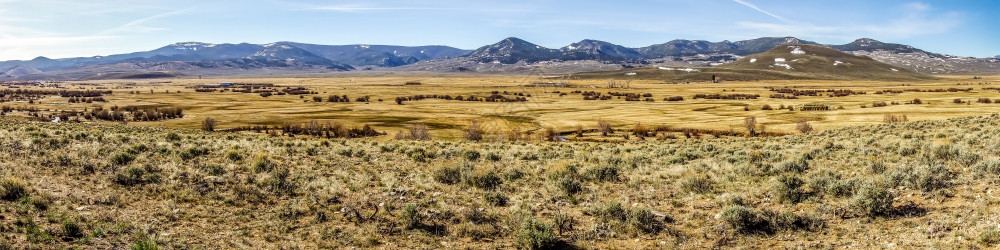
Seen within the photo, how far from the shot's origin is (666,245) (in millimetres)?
11820

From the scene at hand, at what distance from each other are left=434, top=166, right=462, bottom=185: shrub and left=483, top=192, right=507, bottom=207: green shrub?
2739 millimetres

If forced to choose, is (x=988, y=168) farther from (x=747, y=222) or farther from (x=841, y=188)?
(x=747, y=222)

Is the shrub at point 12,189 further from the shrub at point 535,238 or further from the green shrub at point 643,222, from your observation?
the green shrub at point 643,222

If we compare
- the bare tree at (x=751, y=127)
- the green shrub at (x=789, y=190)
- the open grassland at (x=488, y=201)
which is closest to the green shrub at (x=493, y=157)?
the open grassland at (x=488, y=201)

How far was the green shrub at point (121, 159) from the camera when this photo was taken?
61.3 ft

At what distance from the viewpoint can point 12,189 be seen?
13.0m

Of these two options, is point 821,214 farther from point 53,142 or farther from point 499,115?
point 499,115

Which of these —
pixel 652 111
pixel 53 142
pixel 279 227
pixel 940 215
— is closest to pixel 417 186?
pixel 279 227

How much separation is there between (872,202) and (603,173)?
8.99 meters

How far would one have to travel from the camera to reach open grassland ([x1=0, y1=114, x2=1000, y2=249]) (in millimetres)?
11664

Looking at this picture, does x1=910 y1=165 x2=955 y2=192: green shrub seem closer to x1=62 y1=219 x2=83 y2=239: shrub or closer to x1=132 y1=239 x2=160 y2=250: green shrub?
x1=132 y1=239 x2=160 y2=250: green shrub

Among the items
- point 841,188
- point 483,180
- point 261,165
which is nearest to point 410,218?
point 483,180

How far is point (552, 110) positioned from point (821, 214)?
Answer: 8907 cm

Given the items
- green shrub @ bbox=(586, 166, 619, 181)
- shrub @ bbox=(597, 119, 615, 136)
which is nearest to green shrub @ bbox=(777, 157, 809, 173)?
green shrub @ bbox=(586, 166, 619, 181)
